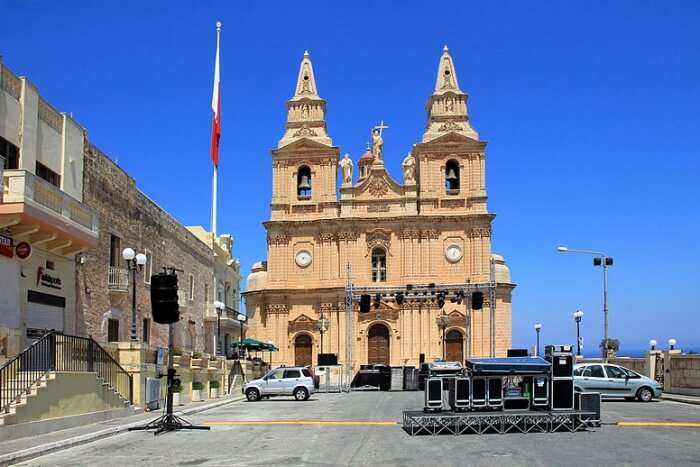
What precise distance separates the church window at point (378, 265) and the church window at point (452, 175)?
6.99m

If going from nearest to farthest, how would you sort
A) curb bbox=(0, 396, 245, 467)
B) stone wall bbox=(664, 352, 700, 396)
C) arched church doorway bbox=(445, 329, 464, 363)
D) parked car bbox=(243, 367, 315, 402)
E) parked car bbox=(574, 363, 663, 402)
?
curb bbox=(0, 396, 245, 467) → parked car bbox=(574, 363, 663, 402) → stone wall bbox=(664, 352, 700, 396) → parked car bbox=(243, 367, 315, 402) → arched church doorway bbox=(445, 329, 464, 363)

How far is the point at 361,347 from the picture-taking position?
203 ft

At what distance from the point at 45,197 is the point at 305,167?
42130 mm

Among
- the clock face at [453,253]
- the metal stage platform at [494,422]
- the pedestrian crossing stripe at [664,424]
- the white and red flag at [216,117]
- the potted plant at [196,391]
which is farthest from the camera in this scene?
the clock face at [453,253]

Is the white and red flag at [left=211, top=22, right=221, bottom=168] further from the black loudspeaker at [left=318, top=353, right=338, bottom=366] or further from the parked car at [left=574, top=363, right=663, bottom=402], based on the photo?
the parked car at [left=574, top=363, right=663, bottom=402]

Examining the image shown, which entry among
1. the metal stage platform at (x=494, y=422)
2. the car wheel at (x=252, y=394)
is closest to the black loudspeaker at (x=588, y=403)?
the metal stage platform at (x=494, y=422)

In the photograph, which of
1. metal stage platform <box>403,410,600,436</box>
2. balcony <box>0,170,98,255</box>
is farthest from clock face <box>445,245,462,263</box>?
metal stage platform <box>403,410,600,436</box>

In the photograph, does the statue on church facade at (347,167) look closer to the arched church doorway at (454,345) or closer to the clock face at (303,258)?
the clock face at (303,258)

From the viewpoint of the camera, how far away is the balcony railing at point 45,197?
2170cm

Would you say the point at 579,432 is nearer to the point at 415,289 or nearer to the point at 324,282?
the point at 415,289

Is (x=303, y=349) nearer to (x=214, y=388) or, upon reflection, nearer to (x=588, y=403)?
(x=214, y=388)

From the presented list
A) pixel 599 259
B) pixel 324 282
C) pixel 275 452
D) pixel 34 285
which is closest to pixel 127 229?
pixel 34 285

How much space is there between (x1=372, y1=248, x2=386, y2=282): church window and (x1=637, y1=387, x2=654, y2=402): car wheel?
3352 centimetres

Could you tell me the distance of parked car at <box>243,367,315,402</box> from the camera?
34625mm
